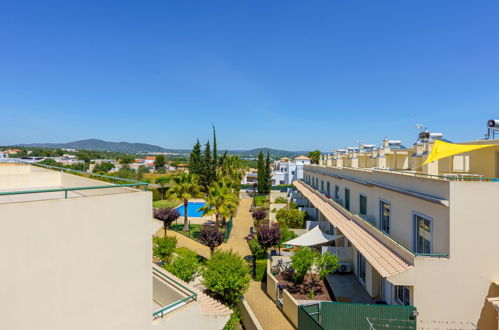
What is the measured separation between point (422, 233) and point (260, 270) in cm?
1010

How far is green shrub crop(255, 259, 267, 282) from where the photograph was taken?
57.2 ft

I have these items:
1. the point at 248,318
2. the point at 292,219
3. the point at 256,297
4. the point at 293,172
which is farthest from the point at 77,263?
the point at 293,172

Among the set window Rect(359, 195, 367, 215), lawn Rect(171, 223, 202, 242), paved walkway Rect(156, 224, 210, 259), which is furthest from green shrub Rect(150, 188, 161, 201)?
window Rect(359, 195, 367, 215)

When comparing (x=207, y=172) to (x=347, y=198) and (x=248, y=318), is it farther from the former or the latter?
(x=248, y=318)

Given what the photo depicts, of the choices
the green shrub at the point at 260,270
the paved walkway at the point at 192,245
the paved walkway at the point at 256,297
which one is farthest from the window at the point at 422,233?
the paved walkway at the point at 192,245

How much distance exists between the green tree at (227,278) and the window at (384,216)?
699cm

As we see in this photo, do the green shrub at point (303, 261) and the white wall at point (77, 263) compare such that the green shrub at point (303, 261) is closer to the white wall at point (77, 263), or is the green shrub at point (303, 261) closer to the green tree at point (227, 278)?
the green tree at point (227, 278)

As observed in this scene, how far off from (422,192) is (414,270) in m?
2.83

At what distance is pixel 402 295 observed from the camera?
10.9m

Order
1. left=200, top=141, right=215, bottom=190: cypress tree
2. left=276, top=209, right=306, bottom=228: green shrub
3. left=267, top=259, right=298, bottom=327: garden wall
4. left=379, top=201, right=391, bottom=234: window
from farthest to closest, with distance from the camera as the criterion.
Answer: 1. left=200, top=141, right=215, bottom=190: cypress tree
2. left=276, top=209, right=306, bottom=228: green shrub
3. left=379, top=201, right=391, bottom=234: window
4. left=267, top=259, right=298, bottom=327: garden wall

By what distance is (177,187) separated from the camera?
29.5 metres

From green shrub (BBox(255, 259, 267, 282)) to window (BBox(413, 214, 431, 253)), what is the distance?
9334 millimetres

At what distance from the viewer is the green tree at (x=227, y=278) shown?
12461mm

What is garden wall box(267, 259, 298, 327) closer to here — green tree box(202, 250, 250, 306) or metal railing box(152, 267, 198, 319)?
green tree box(202, 250, 250, 306)
